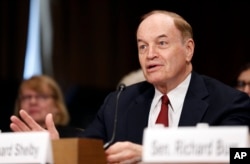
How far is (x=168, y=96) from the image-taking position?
2.75 meters

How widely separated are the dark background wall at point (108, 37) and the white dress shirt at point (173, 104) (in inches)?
120

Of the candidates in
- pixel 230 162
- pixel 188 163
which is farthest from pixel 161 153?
pixel 230 162

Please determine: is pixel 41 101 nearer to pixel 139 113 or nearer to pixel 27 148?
pixel 139 113

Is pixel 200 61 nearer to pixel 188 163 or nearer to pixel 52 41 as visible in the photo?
pixel 52 41

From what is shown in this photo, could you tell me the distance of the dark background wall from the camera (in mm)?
5809

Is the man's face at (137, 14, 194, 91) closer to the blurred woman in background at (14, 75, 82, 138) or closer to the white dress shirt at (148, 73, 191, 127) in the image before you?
the white dress shirt at (148, 73, 191, 127)

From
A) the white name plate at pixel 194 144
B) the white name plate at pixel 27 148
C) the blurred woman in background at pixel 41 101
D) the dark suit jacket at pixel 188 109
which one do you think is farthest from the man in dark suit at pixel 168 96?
the blurred woman in background at pixel 41 101

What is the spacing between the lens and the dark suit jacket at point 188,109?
2598mm

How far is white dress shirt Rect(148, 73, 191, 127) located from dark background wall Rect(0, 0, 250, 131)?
3037 mm

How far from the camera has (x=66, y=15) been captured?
5.95m

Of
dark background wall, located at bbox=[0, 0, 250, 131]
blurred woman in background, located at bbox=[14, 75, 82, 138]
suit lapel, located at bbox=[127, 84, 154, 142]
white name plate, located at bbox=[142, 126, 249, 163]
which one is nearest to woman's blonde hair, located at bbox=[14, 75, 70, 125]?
blurred woman in background, located at bbox=[14, 75, 82, 138]

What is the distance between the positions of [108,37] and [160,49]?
11.1 feet

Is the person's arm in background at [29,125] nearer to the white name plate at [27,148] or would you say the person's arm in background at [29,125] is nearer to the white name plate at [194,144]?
the white name plate at [27,148]

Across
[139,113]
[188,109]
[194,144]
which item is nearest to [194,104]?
[188,109]
